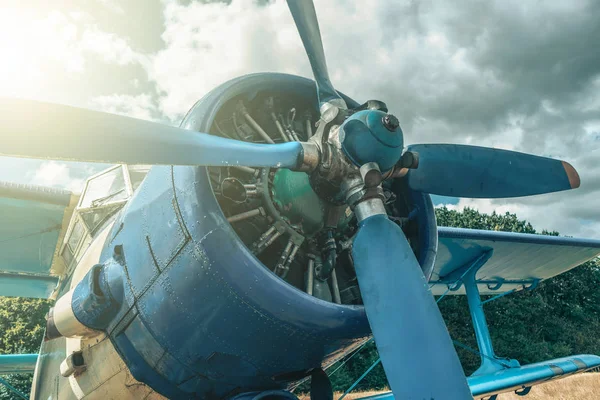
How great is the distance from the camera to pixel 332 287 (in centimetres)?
291

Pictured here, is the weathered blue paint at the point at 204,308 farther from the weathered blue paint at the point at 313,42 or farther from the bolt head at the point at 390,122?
the bolt head at the point at 390,122

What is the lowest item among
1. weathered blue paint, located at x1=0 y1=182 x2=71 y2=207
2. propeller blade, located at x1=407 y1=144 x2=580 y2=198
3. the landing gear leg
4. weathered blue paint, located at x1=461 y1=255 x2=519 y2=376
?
the landing gear leg

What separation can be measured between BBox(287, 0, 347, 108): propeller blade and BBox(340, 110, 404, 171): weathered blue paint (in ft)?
1.97

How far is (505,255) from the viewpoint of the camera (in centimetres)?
669

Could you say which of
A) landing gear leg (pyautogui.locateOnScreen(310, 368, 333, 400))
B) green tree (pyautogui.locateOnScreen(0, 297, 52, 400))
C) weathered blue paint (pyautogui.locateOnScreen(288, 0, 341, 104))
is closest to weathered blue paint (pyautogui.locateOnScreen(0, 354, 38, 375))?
landing gear leg (pyautogui.locateOnScreen(310, 368, 333, 400))

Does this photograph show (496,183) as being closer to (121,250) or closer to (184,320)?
(184,320)

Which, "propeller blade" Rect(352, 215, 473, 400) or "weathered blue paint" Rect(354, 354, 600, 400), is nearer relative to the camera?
"propeller blade" Rect(352, 215, 473, 400)

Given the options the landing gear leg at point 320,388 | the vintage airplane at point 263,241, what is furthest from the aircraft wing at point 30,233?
the landing gear leg at point 320,388

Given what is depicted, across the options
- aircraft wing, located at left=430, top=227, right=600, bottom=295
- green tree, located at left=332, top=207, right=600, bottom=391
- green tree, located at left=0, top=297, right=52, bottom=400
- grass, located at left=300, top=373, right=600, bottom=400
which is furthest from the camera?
green tree, located at left=332, top=207, right=600, bottom=391

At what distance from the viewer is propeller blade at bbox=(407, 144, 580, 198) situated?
3.12 metres

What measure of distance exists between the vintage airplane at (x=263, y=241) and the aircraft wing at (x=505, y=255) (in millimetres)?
2684

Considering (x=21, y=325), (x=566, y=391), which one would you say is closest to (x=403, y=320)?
(x=566, y=391)

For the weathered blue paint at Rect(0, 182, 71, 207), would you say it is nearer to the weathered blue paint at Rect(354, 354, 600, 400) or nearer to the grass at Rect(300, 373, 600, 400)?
the weathered blue paint at Rect(354, 354, 600, 400)

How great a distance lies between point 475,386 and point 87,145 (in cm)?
492
